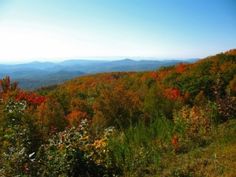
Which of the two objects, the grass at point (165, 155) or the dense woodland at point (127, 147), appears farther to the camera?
the grass at point (165, 155)

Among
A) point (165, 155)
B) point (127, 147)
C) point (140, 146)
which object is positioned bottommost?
point (165, 155)

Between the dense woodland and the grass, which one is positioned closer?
the dense woodland

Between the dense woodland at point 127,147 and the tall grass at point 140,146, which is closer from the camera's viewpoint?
the dense woodland at point 127,147

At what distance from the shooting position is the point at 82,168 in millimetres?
6621

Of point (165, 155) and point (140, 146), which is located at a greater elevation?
point (140, 146)

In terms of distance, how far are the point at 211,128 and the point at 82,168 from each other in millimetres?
4550

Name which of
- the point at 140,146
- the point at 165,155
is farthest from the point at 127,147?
the point at 165,155

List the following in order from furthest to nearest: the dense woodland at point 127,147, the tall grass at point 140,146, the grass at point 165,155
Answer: the tall grass at point 140,146
the grass at point 165,155
the dense woodland at point 127,147

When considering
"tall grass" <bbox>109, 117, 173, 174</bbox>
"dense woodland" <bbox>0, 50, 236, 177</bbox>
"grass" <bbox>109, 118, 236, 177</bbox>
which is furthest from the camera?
"tall grass" <bbox>109, 117, 173, 174</bbox>

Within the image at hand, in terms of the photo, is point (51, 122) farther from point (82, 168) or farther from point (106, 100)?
point (82, 168)

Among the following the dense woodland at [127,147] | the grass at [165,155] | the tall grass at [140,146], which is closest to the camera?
the dense woodland at [127,147]

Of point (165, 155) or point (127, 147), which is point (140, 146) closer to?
point (165, 155)

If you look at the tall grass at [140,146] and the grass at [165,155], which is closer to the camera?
the grass at [165,155]

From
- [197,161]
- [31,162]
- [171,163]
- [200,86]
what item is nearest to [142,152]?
[171,163]
